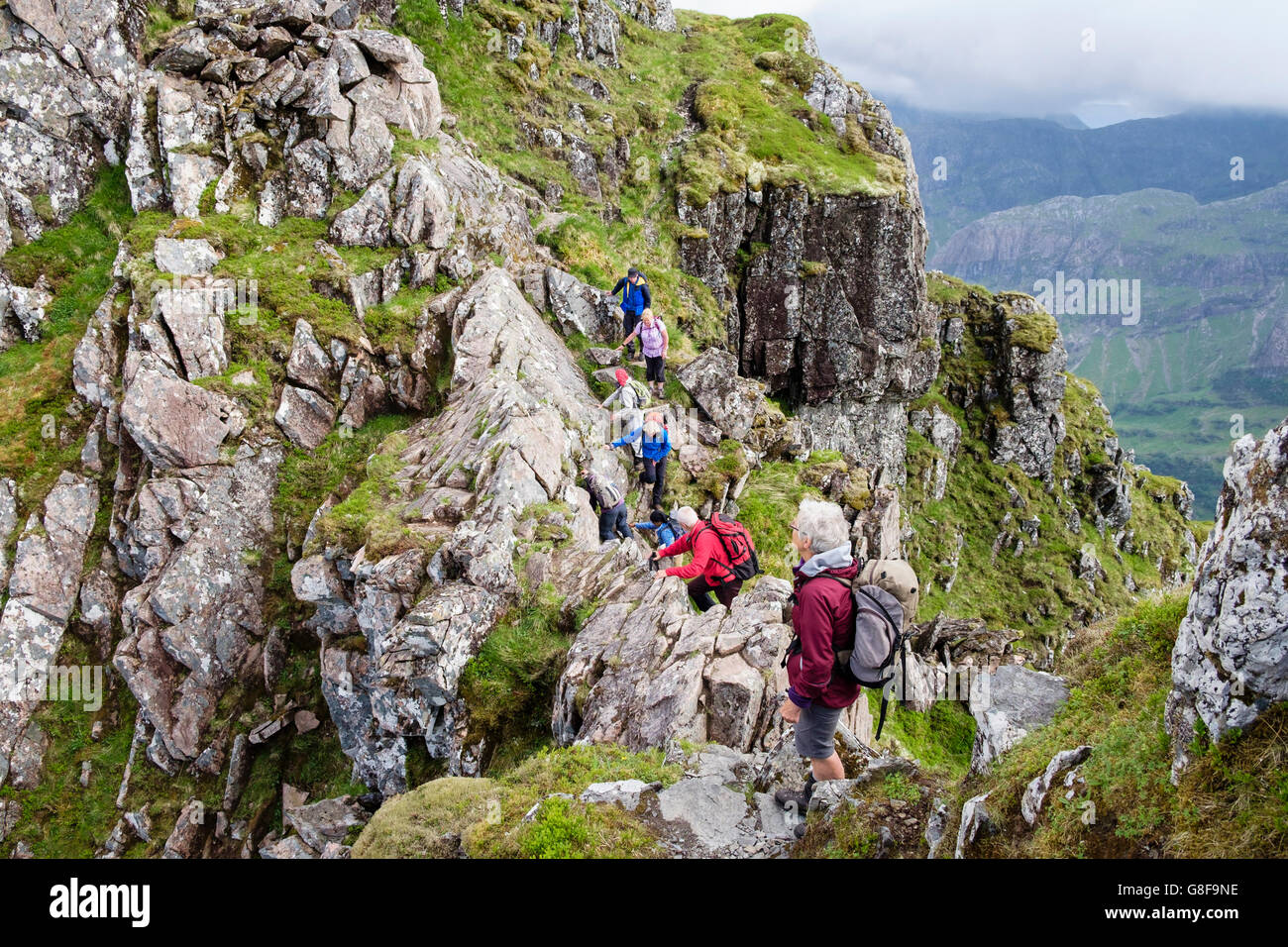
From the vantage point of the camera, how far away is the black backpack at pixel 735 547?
12578 mm

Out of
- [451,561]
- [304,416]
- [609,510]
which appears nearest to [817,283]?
[609,510]

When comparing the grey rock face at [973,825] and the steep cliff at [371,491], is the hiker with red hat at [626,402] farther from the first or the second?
the grey rock face at [973,825]

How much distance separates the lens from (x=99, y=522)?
20.3 meters

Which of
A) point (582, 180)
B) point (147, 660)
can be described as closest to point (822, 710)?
point (147, 660)

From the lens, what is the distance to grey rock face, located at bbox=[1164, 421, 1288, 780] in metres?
A: 4.76

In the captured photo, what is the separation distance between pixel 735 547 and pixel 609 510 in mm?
5343

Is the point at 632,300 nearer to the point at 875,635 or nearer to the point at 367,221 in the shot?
the point at 367,221

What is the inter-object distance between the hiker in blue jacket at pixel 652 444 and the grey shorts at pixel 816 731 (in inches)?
449

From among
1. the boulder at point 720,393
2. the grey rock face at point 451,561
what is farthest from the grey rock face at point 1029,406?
the grey rock face at point 451,561

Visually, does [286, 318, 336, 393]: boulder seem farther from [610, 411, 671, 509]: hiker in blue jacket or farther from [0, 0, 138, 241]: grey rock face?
[0, 0, 138, 241]: grey rock face

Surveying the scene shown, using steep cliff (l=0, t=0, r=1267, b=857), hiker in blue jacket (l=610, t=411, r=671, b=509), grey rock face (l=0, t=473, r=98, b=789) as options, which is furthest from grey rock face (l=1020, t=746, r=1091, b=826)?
grey rock face (l=0, t=473, r=98, b=789)

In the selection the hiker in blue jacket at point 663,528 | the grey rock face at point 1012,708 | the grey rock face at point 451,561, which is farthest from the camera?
the hiker in blue jacket at point 663,528

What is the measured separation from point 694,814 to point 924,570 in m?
59.1
